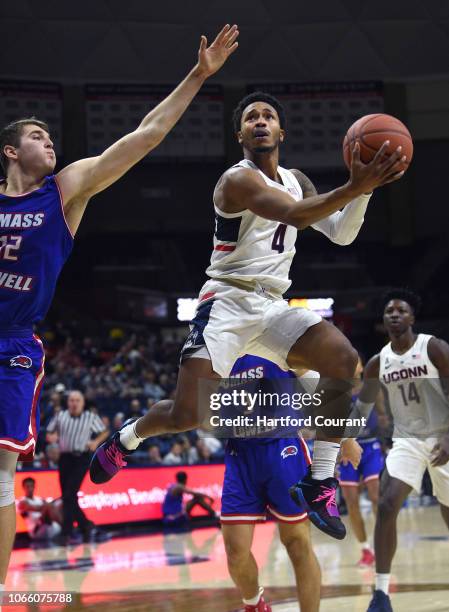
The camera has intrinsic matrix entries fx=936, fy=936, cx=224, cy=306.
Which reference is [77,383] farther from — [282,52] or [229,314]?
[229,314]

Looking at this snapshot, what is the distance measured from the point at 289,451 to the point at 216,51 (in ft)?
8.45

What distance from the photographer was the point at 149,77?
2253cm

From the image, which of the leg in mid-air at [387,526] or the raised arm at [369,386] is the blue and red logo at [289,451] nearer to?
the leg in mid-air at [387,526]

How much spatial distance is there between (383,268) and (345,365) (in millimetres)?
22927

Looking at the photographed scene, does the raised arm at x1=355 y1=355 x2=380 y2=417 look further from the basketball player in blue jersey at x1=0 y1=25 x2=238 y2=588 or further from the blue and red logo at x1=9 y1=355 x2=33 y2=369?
the blue and red logo at x1=9 y1=355 x2=33 y2=369

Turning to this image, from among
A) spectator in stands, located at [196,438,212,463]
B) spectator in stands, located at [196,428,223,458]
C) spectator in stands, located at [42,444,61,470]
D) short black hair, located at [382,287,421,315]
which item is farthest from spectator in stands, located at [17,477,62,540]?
short black hair, located at [382,287,421,315]

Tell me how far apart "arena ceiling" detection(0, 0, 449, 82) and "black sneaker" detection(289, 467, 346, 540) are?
18736mm

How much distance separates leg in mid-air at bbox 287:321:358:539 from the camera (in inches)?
189

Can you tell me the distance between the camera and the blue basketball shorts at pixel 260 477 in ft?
19.5

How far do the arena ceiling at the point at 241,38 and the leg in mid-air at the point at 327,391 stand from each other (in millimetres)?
18430

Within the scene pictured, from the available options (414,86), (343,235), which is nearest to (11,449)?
(343,235)

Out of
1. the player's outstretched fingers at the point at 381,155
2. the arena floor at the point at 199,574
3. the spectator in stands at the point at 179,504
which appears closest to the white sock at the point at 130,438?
the arena floor at the point at 199,574

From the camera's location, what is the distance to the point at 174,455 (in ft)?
49.1

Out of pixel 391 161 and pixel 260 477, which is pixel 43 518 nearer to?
pixel 260 477
